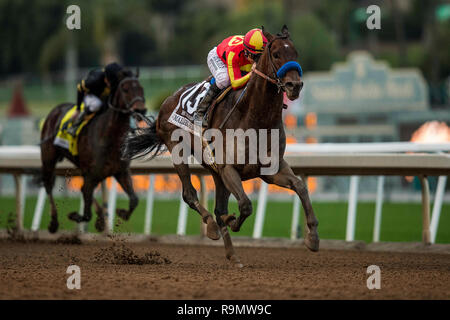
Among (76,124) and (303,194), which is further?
(76,124)

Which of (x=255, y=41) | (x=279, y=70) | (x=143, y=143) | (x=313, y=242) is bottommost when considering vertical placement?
(x=313, y=242)

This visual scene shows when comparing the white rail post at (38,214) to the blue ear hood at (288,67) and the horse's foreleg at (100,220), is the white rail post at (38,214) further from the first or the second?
the blue ear hood at (288,67)

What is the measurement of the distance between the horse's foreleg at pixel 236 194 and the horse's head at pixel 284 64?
736 mm

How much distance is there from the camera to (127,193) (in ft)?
28.9

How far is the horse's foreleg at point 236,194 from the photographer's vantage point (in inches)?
233

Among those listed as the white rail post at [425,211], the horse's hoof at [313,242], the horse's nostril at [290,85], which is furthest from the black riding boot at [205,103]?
the white rail post at [425,211]

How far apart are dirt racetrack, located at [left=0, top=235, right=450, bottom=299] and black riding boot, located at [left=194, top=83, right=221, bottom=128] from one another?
3.75 ft

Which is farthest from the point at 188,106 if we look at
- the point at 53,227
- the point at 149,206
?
the point at 53,227

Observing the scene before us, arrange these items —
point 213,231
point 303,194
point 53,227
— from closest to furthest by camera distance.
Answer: point 303,194 < point 213,231 < point 53,227

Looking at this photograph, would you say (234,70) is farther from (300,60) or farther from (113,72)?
(300,60)

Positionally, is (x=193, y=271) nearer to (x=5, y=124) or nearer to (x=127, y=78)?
(x=127, y=78)

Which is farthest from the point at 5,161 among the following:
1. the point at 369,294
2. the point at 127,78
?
the point at 369,294

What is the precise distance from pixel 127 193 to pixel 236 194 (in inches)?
120

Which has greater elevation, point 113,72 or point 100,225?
point 113,72
